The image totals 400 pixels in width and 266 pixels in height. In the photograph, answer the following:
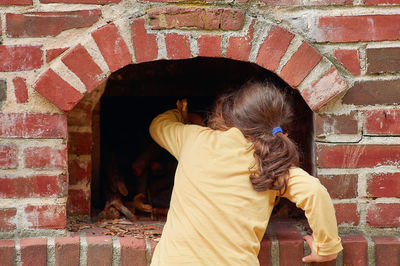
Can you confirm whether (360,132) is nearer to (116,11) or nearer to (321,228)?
(321,228)

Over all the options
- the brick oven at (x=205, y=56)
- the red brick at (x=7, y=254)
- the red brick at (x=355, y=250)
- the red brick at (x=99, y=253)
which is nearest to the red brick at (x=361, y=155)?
the brick oven at (x=205, y=56)

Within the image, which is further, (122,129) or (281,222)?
(122,129)

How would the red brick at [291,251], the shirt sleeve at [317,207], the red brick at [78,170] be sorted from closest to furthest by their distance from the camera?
the shirt sleeve at [317,207], the red brick at [291,251], the red brick at [78,170]

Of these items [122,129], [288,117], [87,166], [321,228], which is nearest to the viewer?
[321,228]

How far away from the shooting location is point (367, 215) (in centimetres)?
230

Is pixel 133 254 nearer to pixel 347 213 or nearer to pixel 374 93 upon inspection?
pixel 347 213

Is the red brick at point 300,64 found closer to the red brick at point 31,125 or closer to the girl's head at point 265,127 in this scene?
the girl's head at point 265,127

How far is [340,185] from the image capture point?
7.49 feet

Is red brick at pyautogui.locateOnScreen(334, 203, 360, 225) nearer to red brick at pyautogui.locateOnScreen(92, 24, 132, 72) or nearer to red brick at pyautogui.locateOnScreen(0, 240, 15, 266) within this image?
red brick at pyautogui.locateOnScreen(92, 24, 132, 72)

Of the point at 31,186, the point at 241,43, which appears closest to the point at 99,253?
the point at 31,186

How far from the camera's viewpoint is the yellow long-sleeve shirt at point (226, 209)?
2072mm

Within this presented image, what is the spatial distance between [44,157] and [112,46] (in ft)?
1.64

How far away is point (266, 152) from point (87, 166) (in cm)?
82

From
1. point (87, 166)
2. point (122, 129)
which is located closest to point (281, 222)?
point (87, 166)
